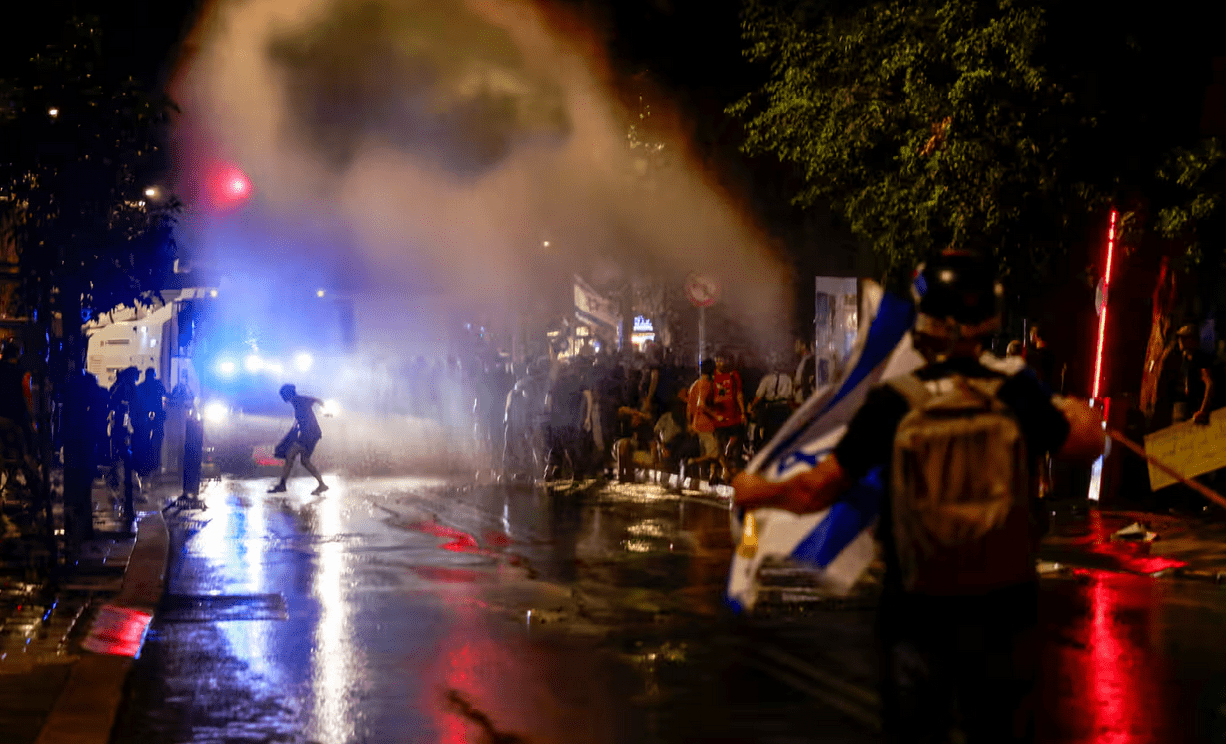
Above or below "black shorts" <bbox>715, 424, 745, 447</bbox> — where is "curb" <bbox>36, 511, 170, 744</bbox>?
below

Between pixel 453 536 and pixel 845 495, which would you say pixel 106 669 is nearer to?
pixel 845 495

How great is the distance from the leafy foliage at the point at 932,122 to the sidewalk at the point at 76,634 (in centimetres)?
902

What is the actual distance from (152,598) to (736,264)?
23.5 meters

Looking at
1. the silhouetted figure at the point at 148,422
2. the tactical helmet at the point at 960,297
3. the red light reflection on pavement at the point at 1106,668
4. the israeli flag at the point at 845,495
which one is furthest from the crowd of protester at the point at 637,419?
the tactical helmet at the point at 960,297

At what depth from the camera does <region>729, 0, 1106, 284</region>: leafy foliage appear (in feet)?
56.2

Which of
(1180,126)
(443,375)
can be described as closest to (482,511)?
(1180,126)

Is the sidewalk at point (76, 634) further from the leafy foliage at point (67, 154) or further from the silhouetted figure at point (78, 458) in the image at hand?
the leafy foliage at point (67, 154)

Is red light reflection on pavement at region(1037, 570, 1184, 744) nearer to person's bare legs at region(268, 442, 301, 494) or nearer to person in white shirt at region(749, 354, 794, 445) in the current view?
person in white shirt at region(749, 354, 794, 445)

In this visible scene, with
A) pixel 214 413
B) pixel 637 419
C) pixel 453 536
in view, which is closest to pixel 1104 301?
pixel 453 536

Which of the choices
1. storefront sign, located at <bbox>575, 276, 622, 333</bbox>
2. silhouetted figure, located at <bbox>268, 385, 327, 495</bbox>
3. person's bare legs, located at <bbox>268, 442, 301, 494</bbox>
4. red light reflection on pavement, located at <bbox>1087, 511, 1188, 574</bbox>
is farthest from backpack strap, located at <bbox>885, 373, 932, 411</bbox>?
storefront sign, located at <bbox>575, 276, 622, 333</bbox>

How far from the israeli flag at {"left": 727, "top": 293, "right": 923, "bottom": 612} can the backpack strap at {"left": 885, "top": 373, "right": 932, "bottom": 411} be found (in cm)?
17

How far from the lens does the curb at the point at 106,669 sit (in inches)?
276

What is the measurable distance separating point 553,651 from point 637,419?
1365 centimetres

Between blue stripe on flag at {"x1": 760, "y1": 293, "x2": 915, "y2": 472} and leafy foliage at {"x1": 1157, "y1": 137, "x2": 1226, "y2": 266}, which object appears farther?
leafy foliage at {"x1": 1157, "y1": 137, "x2": 1226, "y2": 266}
